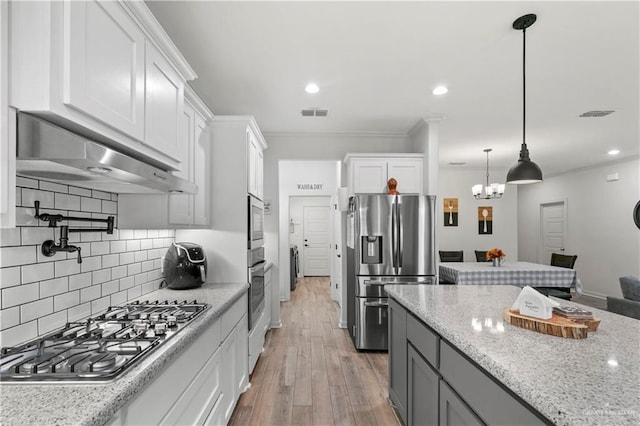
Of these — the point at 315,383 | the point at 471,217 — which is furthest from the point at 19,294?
the point at 471,217

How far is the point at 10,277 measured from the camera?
1.35 m

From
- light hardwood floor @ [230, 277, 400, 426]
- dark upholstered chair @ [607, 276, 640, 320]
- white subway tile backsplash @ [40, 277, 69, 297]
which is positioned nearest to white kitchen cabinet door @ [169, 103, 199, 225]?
white subway tile backsplash @ [40, 277, 69, 297]

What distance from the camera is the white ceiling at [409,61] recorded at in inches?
80.8

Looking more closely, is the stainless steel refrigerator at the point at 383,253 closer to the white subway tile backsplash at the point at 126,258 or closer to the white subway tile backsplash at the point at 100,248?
the white subway tile backsplash at the point at 126,258

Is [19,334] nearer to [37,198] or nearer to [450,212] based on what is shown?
[37,198]

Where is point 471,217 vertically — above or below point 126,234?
above

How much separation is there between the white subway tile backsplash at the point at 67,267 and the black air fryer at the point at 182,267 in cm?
78

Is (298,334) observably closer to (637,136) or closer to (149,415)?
(149,415)

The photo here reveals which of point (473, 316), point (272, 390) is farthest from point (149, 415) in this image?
point (272, 390)

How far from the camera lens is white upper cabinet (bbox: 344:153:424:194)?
13.7 ft

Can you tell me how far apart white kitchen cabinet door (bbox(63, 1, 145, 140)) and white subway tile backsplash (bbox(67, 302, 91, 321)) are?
93 cm

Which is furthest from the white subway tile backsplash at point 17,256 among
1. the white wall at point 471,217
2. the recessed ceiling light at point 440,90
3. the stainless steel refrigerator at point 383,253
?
the white wall at point 471,217

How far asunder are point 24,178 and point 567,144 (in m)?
6.38

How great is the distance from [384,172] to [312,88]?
4.84 feet
